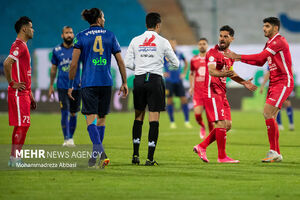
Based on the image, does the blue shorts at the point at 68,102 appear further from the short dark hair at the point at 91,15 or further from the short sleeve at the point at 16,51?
the short dark hair at the point at 91,15

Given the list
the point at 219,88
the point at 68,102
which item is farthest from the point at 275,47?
the point at 68,102

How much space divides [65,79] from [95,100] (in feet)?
13.4

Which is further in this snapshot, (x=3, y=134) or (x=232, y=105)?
(x=232, y=105)

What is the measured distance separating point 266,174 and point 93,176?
221cm

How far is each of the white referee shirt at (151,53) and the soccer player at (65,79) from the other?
11.7ft

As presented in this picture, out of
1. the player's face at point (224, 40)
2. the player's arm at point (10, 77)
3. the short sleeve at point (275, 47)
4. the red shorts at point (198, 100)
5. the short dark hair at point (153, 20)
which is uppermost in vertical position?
the short dark hair at point (153, 20)

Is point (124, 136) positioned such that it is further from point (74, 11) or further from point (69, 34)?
point (74, 11)

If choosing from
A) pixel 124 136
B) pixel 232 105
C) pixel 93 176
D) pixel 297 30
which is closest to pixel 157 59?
pixel 93 176

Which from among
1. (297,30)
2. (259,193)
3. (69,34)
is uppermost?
(297,30)

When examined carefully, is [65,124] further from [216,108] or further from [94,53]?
[94,53]

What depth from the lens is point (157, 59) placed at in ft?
27.8

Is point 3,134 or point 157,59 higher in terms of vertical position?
point 157,59

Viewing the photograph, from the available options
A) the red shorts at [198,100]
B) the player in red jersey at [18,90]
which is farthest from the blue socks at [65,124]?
the player in red jersey at [18,90]

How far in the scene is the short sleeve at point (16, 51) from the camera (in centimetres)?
823
